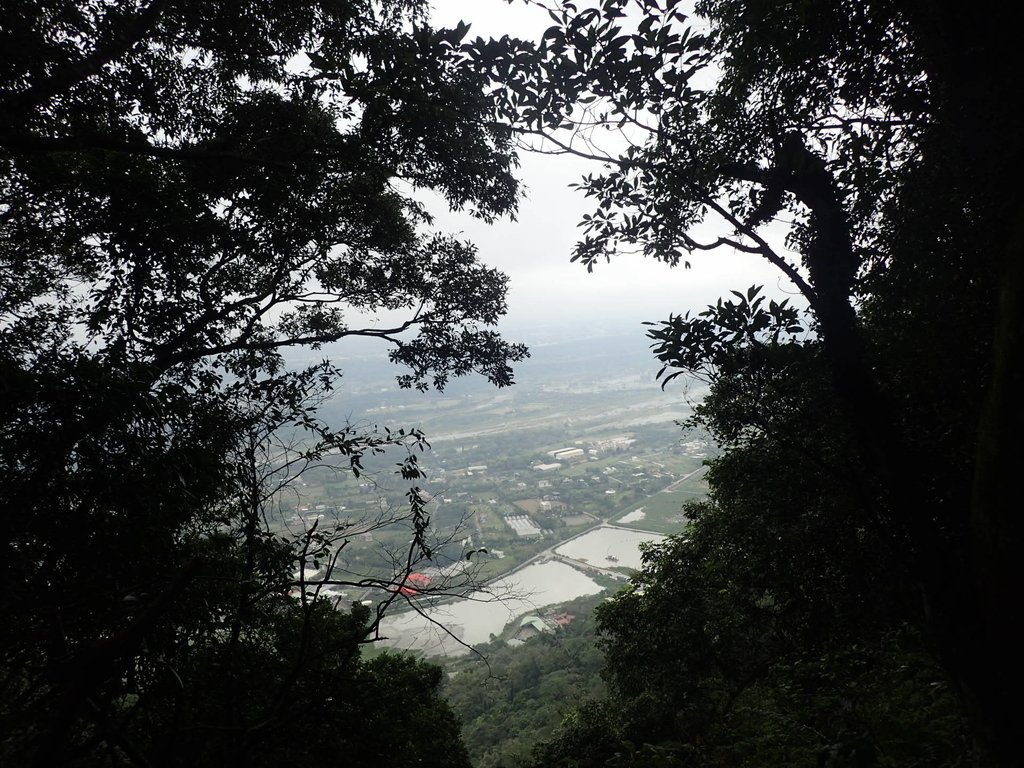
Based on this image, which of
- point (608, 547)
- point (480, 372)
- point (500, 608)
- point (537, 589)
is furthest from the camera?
point (608, 547)

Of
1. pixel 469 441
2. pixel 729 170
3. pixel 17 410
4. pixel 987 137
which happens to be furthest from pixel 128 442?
pixel 469 441

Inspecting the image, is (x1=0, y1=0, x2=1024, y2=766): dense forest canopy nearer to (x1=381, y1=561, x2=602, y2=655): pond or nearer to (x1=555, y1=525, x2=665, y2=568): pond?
(x1=381, y1=561, x2=602, y2=655): pond

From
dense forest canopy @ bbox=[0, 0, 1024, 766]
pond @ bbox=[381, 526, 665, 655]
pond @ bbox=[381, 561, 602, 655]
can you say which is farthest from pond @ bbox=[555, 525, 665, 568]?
dense forest canopy @ bbox=[0, 0, 1024, 766]

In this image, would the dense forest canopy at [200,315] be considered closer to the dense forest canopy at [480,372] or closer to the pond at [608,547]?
the dense forest canopy at [480,372]

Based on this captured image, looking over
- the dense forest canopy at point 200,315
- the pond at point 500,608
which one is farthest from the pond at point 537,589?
the dense forest canopy at point 200,315

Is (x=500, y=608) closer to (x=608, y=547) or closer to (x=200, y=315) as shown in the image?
(x=608, y=547)

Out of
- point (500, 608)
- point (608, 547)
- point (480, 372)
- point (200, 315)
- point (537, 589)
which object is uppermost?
point (200, 315)

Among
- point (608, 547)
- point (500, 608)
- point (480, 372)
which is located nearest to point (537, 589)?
point (500, 608)

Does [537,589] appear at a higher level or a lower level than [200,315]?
lower

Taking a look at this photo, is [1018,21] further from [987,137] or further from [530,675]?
[530,675]
